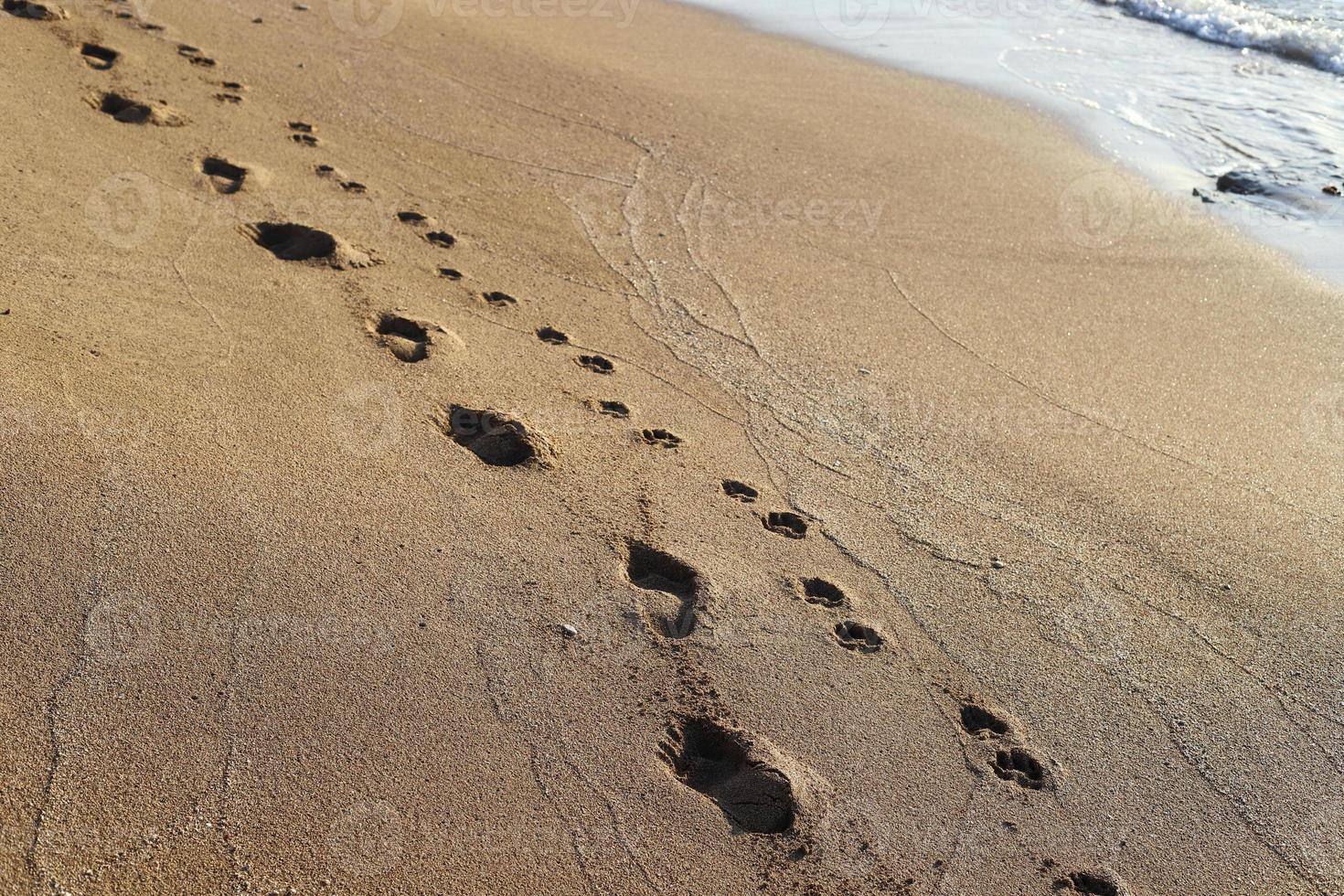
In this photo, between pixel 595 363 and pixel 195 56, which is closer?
pixel 595 363

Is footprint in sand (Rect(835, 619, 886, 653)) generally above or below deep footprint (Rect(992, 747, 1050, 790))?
above

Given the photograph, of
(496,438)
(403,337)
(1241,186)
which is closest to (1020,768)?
(496,438)

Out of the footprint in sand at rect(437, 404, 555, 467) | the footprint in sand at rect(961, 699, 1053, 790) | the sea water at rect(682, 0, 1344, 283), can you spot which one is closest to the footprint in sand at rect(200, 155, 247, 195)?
the footprint in sand at rect(437, 404, 555, 467)

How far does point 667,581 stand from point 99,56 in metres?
3.89

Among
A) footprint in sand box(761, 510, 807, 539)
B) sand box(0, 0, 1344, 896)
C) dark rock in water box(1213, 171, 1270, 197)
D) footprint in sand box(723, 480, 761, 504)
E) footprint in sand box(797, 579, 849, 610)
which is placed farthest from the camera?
dark rock in water box(1213, 171, 1270, 197)

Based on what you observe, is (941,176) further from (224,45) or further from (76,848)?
(76,848)

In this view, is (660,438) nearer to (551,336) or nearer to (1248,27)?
(551,336)

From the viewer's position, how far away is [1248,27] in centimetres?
879

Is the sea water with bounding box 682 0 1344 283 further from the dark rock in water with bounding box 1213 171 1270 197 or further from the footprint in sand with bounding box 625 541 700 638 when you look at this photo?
the footprint in sand with bounding box 625 541 700 638

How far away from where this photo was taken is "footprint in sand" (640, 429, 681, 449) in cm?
346

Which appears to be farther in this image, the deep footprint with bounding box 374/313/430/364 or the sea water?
the sea water

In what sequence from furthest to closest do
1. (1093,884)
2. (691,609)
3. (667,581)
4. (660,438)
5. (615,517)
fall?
(660,438) < (615,517) < (667,581) < (691,609) < (1093,884)

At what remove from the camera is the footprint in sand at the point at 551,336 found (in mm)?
3883

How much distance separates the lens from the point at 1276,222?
5.64 metres
